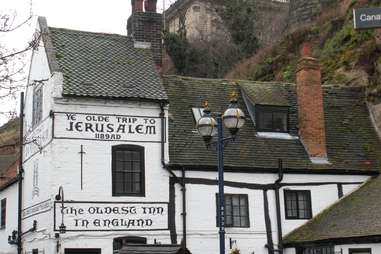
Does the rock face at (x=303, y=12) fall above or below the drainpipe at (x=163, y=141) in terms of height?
above

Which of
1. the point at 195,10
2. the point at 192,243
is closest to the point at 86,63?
the point at 192,243

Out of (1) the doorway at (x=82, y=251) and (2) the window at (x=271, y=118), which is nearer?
(1) the doorway at (x=82, y=251)

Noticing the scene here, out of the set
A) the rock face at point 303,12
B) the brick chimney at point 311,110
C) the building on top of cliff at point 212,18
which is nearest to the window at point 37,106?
the brick chimney at point 311,110

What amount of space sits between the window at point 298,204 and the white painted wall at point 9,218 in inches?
402

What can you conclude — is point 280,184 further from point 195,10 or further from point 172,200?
point 195,10

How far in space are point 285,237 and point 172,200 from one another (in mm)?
4168

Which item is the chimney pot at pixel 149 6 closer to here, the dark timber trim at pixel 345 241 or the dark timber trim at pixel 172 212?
the dark timber trim at pixel 172 212

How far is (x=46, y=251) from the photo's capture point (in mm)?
20906

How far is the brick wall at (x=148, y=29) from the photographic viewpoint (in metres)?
24.7

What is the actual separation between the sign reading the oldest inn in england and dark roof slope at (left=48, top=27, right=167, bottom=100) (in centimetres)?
71

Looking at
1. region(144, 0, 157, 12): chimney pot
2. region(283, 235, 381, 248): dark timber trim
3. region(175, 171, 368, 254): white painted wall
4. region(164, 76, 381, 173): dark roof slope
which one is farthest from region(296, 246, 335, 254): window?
region(144, 0, 157, 12): chimney pot

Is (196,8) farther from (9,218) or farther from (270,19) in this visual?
(9,218)

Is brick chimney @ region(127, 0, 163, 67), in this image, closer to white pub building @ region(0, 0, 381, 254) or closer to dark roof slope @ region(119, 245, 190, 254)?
white pub building @ region(0, 0, 381, 254)

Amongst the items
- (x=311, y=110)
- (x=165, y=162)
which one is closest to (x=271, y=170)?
(x=311, y=110)
